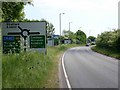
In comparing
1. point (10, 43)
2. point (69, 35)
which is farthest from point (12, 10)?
point (69, 35)

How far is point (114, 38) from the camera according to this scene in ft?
188

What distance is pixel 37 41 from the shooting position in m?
41.8

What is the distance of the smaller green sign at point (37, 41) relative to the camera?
41.7 metres

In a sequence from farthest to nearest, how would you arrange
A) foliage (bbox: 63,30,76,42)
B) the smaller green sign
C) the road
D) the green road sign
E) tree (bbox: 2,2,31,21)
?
foliage (bbox: 63,30,76,42) → the smaller green sign → the green road sign → tree (bbox: 2,2,31,21) → the road

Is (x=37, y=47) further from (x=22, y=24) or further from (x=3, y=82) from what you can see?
(x=3, y=82)

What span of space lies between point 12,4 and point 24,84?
20130 millimetres

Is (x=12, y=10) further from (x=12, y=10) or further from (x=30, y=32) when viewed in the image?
(x=30, y=32)

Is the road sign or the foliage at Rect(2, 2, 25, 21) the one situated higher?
the foliage at Rect(2, 2, 25, 21)

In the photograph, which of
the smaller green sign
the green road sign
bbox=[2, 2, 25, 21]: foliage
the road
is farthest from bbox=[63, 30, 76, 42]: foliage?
the road

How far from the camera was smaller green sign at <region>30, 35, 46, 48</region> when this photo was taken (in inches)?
1641

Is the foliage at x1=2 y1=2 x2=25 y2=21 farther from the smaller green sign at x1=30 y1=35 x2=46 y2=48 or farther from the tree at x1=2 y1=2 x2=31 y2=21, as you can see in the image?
the smaller green sign at x1=30 y1=35 x2=46 y2=48

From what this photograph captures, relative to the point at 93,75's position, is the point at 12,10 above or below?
above

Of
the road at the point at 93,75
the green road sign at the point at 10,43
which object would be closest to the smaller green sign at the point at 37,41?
the green road sign at the point at 10,43

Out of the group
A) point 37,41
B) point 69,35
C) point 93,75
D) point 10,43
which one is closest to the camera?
point 93,75
